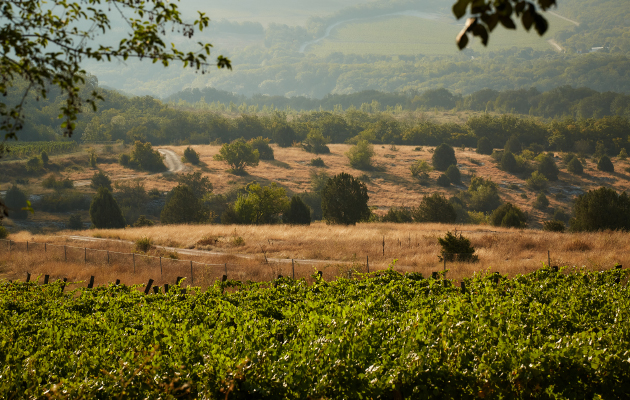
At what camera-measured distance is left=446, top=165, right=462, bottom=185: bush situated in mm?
90250

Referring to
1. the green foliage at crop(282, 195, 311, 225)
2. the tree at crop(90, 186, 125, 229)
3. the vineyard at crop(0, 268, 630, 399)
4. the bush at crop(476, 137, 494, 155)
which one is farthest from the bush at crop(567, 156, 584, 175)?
the vineyard at crop(0, 268, 630, 399)

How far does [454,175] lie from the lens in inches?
3573

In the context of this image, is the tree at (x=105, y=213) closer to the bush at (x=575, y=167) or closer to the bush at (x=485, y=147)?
the bush at (x=575, y=167)

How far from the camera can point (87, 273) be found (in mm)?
21234

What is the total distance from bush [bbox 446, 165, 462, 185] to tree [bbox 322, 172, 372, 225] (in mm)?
49268

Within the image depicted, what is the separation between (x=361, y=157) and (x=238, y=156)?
28.2 meters

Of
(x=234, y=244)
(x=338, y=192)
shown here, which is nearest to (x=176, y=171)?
(x=338, y=192)

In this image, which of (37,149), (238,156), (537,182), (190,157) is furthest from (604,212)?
(37,149)

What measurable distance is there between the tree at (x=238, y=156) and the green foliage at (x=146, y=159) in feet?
40.9

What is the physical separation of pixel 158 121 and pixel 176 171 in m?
65.3

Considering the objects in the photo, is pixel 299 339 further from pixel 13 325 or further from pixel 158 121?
pixel 158 121

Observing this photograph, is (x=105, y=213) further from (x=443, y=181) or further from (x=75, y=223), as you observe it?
(x=443, y=181)

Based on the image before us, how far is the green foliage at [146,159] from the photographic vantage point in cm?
9438

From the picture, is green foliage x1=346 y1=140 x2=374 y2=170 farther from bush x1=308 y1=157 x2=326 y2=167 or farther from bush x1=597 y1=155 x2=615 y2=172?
bush x1=597 y1=155 x2=615 y2=172
